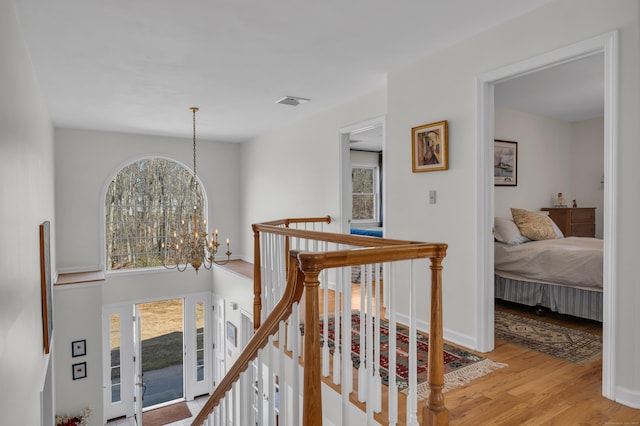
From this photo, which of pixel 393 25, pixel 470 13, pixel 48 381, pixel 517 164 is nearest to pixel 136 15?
pixel 393 25

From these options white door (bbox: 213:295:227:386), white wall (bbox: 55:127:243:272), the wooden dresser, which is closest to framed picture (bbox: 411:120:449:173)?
the wooden dresser

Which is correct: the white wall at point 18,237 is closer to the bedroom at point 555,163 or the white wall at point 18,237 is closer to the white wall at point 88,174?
the white wall at point 88,174

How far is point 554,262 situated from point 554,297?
367 mm

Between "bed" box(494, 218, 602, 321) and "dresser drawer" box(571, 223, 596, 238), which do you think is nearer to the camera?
"bed" box(494, 218, 602, 321)

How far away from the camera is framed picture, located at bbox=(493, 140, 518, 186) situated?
17.4ft

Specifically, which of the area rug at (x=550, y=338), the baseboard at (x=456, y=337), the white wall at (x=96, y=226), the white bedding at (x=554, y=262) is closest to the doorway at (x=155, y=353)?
the white wall at (x=96, y=226)

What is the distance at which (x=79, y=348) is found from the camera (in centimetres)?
603

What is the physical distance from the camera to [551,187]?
608cm

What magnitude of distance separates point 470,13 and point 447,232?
65.4 inches

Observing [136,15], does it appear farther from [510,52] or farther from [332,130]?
[332,130]

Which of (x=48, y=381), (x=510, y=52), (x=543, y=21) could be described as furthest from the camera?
(x=48, y=381)

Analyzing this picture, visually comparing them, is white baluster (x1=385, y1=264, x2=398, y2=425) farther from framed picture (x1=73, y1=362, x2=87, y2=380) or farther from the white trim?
framed picture (x1=73, y1=362, x2=87, y2=380)

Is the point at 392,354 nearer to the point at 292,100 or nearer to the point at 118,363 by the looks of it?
the point at 292,100

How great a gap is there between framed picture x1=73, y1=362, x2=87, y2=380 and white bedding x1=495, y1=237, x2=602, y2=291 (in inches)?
241
